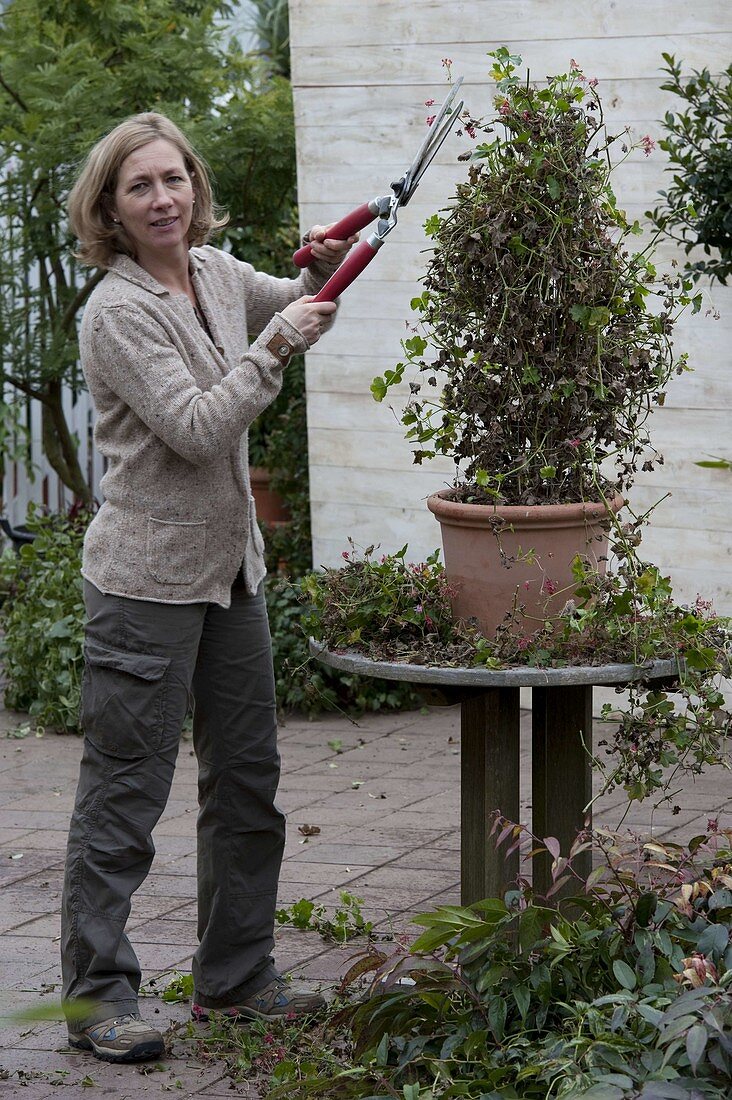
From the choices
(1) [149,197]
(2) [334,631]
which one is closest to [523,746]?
(2) [334,631]

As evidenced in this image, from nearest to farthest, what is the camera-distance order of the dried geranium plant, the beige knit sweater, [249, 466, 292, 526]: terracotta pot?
1. the dried geranium plant
2. the beige knit sweater
3. [249, 466, 292, 526]: terracotta pot

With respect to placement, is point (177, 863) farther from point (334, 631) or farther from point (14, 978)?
point (334, 631)

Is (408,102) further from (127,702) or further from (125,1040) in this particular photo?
(125,1040)

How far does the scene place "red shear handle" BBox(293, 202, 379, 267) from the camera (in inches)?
121

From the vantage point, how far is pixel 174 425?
2945 millimetres

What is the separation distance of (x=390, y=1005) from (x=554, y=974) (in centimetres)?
33

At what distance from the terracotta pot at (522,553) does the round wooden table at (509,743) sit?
163mm

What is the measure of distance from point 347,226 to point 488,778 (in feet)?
3.84

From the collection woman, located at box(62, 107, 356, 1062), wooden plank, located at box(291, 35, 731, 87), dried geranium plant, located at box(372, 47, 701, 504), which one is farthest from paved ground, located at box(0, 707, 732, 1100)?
wooden plank, located at box(291, 35, 731, 87)

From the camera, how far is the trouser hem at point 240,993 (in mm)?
3346

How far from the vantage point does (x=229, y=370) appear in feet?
10.5

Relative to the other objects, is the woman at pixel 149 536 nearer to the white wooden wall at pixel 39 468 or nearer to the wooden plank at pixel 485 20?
the wooden plank at pixel 485 20

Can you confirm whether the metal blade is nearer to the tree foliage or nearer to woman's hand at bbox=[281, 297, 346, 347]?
woman's hand at bbox=[281, 297, 346, 347]

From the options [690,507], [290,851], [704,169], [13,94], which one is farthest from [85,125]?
[290,851]
